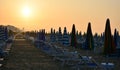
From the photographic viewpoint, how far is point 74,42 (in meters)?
38.1

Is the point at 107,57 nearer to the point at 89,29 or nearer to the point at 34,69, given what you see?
the point at 89,29

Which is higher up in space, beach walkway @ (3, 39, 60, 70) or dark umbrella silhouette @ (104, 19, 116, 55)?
dark umbrella silhouette @ (104, 19, 116, 55)

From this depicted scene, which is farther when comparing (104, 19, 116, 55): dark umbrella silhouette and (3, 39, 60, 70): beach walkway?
(104, 19, 116, 55): dark umbrella silhouette

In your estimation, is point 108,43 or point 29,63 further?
point 108,43

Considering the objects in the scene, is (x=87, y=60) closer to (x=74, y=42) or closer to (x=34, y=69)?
(x=34, y=69)

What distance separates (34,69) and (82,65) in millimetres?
2349

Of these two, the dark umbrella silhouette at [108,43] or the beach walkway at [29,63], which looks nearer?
the beach walkway at [29,63]

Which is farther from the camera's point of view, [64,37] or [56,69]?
[64,37]

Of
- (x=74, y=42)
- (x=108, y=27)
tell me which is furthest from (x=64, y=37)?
(x=108, y=27)

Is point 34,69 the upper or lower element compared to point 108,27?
lower

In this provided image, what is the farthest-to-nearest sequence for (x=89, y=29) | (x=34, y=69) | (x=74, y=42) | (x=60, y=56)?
(x=74, y=42) < (x=89, y=29) < (x=60, y=56) < (x=34, y=69)

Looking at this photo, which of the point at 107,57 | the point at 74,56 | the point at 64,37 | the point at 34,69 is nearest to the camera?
the point at 34,69

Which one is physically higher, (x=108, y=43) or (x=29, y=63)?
(x=108, y=43)

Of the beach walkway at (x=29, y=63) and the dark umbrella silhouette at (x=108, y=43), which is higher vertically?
the dark umbrella silhouette at (x=108, y=43)
